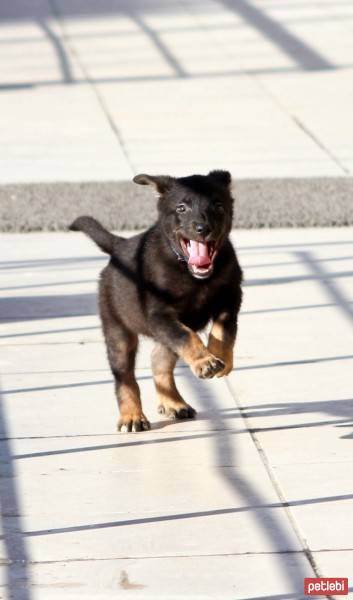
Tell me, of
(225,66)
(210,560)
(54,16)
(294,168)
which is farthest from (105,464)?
(54,16)

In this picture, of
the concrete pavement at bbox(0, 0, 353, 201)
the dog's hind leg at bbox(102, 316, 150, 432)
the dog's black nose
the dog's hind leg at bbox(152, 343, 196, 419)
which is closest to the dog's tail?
the dog's hind leg at bbox(102, 316, 150, 432)

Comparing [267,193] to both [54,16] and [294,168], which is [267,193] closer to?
[294,168]

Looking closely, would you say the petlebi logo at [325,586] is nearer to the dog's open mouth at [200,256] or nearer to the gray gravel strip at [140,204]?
the dog's open mouth at [200,256]

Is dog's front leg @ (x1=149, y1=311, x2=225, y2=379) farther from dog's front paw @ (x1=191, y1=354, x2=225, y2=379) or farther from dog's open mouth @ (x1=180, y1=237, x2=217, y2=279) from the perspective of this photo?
dog's open mouth @ (x1=180, y1=237, x2=217, y2=279)

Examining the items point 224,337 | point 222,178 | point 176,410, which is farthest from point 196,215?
point 176,410

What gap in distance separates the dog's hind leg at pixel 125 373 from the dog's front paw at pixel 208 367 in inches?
27.7

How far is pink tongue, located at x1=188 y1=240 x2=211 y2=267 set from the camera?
21.8 ft

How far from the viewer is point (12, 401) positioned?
7.38 meters

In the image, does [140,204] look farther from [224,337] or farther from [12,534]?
[12,534]

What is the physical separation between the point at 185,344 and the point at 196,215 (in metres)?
0.63

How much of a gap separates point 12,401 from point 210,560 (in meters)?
2.34

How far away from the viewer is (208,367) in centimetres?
631

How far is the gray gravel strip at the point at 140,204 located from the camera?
1177 cm

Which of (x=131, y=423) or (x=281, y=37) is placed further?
(x=281, y=37)
